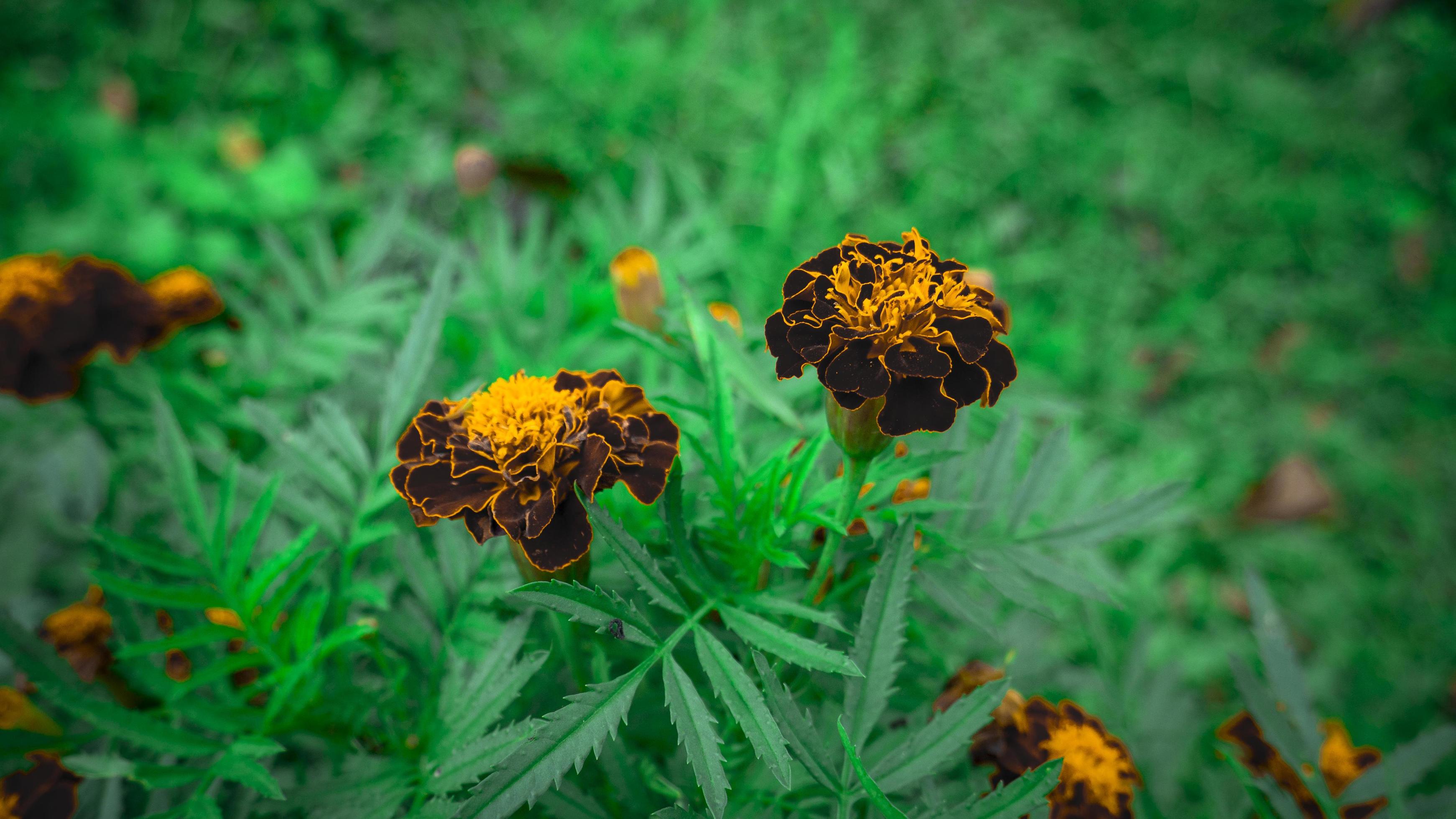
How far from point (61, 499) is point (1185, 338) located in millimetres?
2451

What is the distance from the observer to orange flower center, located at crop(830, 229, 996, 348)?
58 centimetres

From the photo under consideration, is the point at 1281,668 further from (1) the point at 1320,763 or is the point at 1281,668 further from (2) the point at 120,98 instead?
(2) the point at 120,98

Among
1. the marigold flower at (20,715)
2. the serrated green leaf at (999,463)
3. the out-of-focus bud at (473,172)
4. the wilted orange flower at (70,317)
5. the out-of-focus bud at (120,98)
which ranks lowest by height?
the marigold flower at (20,715)

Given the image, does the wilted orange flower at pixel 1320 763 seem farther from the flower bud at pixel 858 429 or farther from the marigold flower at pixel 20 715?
the marigold flower at pixel 20 715

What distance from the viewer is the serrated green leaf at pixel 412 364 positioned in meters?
0.85

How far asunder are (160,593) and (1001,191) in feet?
7.11

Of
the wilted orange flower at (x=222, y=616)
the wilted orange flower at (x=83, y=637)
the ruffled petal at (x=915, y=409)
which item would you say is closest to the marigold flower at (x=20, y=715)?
the wilted orange flower at (x=83, y=637)

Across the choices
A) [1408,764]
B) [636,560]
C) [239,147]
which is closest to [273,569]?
[636,560]

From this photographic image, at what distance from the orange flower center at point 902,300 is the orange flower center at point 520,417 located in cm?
23

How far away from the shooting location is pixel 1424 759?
2.73ft

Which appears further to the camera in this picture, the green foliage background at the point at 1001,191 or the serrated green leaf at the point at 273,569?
the green foliage background at the point at 1001,191

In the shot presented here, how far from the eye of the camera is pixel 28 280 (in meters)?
0.99

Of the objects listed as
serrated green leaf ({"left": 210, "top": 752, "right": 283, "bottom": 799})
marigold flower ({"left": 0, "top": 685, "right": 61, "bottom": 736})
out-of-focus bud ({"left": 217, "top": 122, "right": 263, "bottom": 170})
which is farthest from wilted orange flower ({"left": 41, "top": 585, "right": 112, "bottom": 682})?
out-of-focus bud ({"left": 217, "top": 122, "right": 263, "bottom": 170})

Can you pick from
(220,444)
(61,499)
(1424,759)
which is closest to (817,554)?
(1424,759)
